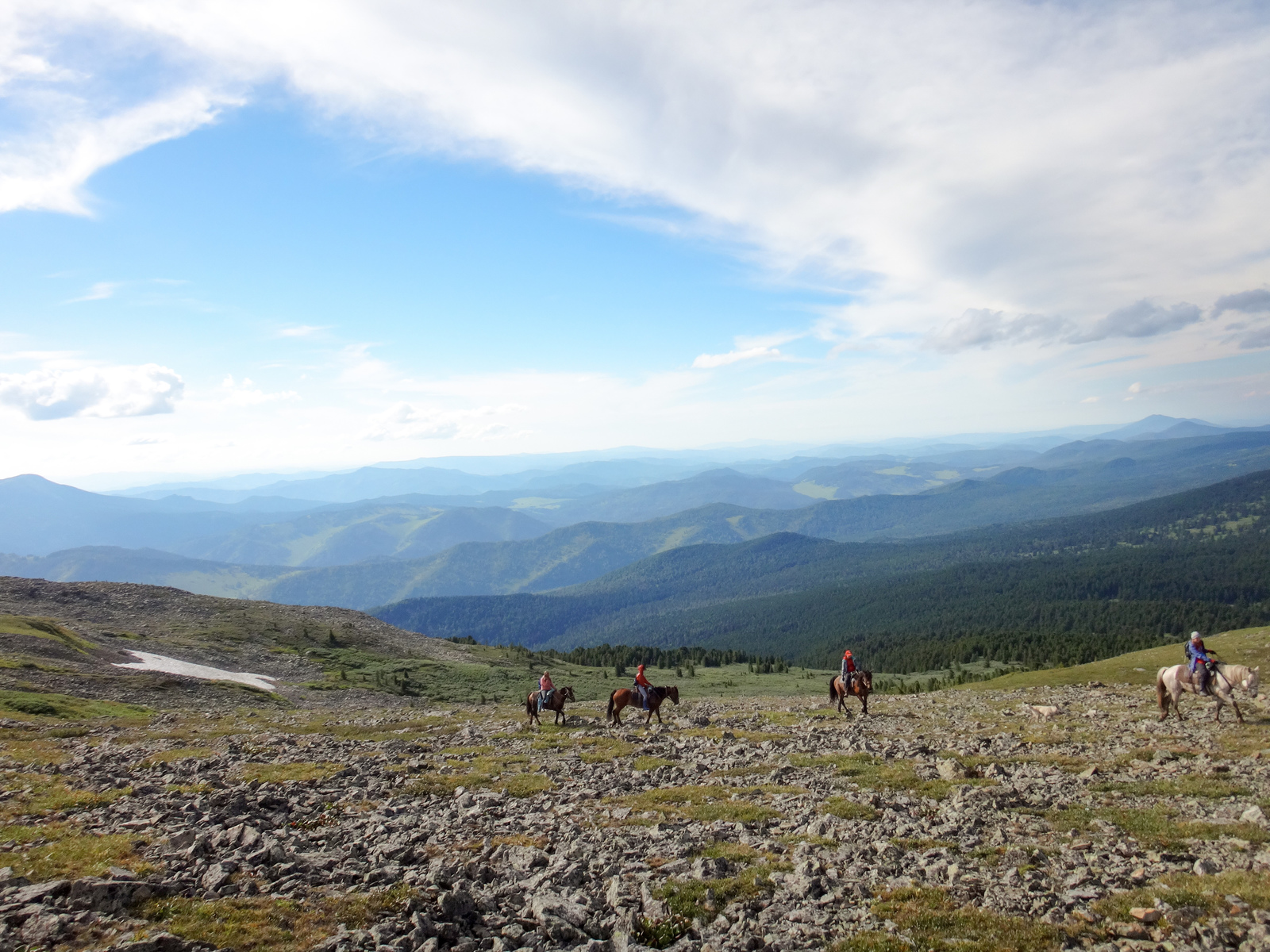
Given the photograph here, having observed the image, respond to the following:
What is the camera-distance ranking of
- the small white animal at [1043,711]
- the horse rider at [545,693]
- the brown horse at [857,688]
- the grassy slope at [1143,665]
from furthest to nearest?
the grassy slope at [1143,665]
the horse rider at [545,693]
the brown horse at [857,688]
the small white animal at [1043,711]

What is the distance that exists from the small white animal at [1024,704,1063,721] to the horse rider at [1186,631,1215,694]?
5892mm

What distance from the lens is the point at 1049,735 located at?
73.8 ft

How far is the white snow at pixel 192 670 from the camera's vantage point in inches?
1988

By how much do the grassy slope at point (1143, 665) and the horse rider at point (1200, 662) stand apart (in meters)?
18.4

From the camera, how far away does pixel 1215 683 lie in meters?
24.0

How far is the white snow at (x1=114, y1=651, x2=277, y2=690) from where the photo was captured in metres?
50.5

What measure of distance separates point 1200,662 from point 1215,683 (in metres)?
0.98

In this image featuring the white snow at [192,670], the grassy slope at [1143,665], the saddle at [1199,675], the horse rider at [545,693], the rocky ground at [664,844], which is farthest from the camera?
the white snow at [192,670]

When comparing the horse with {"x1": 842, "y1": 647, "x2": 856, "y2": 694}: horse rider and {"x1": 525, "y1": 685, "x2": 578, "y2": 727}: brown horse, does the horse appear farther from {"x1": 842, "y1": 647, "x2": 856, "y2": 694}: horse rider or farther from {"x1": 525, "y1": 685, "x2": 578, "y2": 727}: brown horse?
{"x1": 525, "y1": 685, "x2": 578, "y2": 727}: brown horse

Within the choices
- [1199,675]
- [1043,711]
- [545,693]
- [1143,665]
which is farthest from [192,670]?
[1143,665]

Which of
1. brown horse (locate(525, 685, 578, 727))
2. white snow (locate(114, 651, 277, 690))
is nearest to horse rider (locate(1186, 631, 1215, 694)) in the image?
brown horse (locate(525, 685, 578, 727))

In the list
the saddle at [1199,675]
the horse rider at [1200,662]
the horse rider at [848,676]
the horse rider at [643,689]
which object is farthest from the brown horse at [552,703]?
the horse rider at [1200,662]

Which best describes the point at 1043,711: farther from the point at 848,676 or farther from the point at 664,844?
the point at 664,844

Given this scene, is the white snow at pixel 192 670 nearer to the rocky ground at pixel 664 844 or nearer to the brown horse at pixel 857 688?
the rocky ground at pixel 664 844
